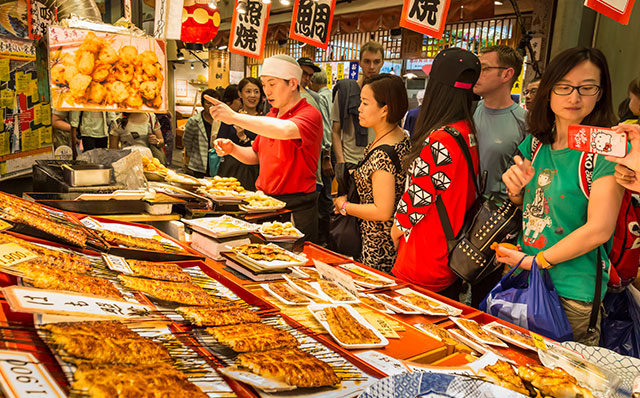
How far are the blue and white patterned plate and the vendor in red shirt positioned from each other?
2503 millimetres

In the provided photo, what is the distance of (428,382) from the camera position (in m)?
1.08

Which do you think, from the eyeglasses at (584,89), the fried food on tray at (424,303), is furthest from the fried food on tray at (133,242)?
the eyeglasses at (584,89)

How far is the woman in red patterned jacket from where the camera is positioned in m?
2.45

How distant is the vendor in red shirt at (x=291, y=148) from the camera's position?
3.57 metres

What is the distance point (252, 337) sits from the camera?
50.8 inches

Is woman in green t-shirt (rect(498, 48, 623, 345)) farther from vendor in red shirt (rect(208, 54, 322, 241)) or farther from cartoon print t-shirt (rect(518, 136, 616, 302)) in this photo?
vendor in red shirt (rect(208, 54, 322, 241))

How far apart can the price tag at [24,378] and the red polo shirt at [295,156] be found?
272 cm

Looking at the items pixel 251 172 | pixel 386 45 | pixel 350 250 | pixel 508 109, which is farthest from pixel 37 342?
pixel 386 45

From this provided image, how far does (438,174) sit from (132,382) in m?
1.90

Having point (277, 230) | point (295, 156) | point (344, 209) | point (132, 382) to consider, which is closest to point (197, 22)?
point (295, 156)

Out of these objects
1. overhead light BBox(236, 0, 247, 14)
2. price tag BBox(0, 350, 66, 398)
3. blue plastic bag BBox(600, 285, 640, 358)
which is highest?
overhead light BBox(236, 0, 247, 14)

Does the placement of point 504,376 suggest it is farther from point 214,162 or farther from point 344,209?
point 214,162

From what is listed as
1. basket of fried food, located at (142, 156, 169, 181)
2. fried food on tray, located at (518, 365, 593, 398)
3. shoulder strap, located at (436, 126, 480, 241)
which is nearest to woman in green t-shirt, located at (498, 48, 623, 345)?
shoulder strap, located at (436, 126, 480, 241)

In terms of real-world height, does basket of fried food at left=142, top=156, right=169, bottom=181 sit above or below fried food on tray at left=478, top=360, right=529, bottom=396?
above
